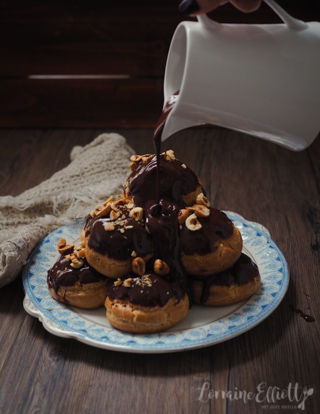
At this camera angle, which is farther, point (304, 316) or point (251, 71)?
point (304, 316)

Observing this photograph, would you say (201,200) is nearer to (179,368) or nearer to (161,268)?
(161,268)

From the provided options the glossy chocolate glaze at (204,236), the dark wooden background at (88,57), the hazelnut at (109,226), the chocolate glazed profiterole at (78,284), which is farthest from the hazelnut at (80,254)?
the dark wooden background at (88,57)

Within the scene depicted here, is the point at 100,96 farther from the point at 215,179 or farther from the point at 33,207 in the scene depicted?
the point at 33,207

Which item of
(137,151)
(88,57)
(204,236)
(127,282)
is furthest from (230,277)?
(88,57)

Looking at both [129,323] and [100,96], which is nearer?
[129,323]

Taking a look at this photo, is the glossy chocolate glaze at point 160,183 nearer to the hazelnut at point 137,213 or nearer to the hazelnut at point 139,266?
the hazelnut at point 137,213

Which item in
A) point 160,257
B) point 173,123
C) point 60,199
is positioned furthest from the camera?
point 60,199

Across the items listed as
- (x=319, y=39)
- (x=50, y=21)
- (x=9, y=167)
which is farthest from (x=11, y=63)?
(x=319, y=39)
